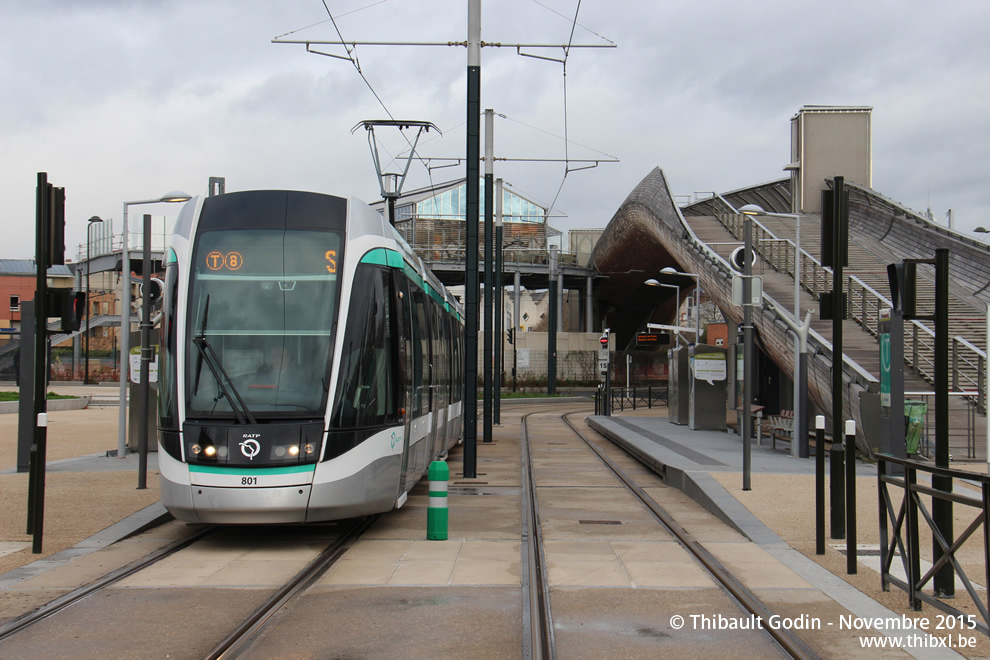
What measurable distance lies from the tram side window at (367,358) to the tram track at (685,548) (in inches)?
76.9

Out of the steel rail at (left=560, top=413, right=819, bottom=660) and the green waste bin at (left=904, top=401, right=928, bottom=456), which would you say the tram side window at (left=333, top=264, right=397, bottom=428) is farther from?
the green waste bin at (left=904, top=401, right=928, bottom=456)

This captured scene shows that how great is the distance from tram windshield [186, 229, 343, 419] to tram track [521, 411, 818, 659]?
8.13 feet

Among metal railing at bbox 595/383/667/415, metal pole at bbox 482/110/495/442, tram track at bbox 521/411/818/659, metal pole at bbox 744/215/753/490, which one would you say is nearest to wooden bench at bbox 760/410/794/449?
metal pole at bbox 744/215/753/490

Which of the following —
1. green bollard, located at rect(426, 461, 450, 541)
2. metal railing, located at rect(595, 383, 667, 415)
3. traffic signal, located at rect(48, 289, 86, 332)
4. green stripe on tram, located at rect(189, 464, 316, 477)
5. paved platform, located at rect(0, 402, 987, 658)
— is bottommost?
metal railing, located at rect(595, 383, 667, 415)

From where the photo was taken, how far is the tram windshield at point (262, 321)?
8586 millimetres

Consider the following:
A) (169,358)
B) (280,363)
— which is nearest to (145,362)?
(169,358)

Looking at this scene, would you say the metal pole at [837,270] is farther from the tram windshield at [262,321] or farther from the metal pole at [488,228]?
the metal pole at [488,228]

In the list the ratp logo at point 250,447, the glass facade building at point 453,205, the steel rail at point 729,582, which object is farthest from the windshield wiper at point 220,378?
the glass facade building at point 453,205

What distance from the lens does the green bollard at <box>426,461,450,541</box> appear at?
9.35 m

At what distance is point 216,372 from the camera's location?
8.62 meters

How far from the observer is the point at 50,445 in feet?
66.8

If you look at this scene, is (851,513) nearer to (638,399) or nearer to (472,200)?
(472,200)

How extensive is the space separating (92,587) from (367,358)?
303cm

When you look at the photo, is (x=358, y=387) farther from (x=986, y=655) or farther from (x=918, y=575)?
(x=986, y=655)
